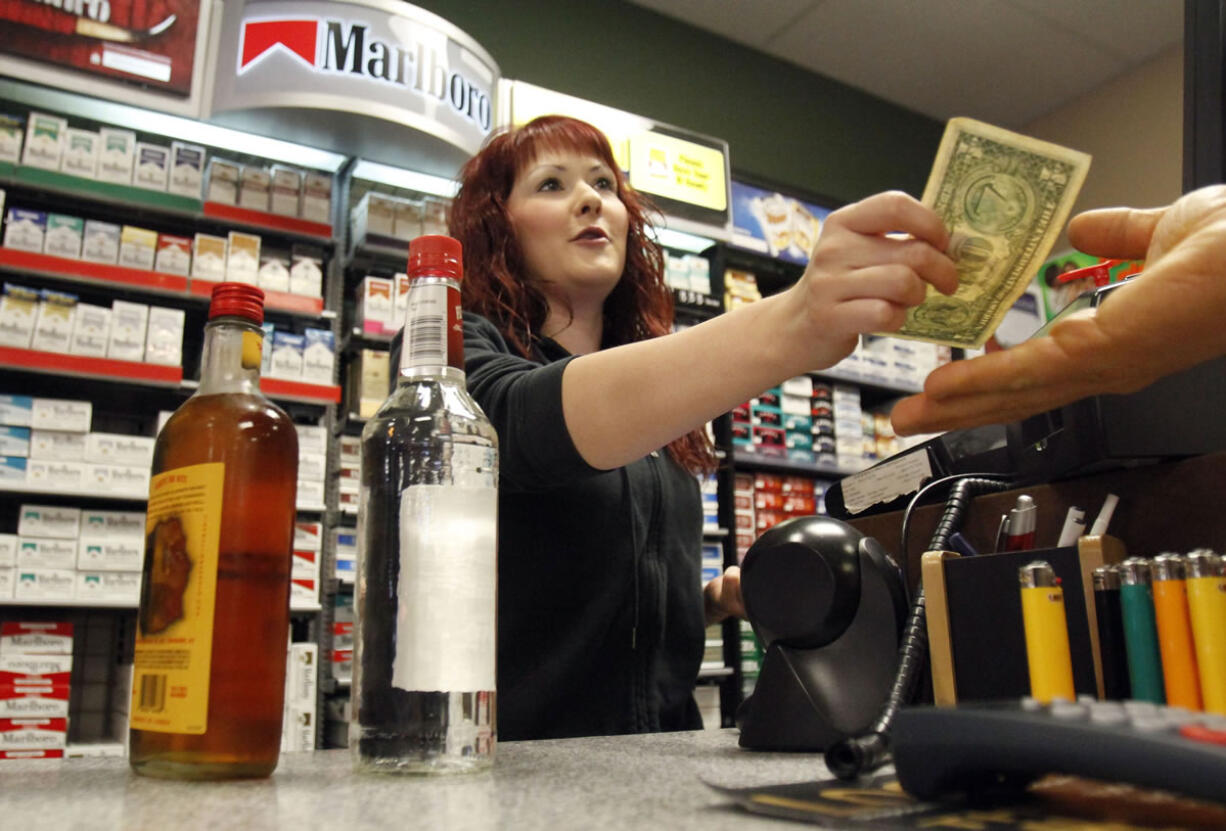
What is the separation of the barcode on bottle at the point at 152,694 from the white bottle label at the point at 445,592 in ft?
0.46

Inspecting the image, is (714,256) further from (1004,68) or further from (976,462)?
(976,462)

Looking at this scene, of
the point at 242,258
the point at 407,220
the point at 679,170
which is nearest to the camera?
the point at 242,258

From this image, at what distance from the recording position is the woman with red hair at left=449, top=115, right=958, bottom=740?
67cm

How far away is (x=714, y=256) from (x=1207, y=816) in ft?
11.6

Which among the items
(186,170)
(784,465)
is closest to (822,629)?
(186,170)

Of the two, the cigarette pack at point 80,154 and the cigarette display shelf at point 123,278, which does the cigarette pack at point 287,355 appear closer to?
the cigarette display shelf at point 123,278

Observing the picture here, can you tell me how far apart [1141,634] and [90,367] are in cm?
268

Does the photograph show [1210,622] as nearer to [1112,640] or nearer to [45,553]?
[1112,640]

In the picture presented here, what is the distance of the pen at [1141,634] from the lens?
0.56 metres

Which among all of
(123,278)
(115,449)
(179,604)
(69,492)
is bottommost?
(179,604)

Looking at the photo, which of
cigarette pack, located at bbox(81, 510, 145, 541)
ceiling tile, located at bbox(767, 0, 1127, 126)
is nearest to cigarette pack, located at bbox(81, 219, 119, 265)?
cigarette pack, located at bbox(81, 510, 145, 541)

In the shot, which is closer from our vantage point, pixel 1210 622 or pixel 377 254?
pixel 1210 622

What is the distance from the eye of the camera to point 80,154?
270 centimetres

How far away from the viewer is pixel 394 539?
0.60 m
